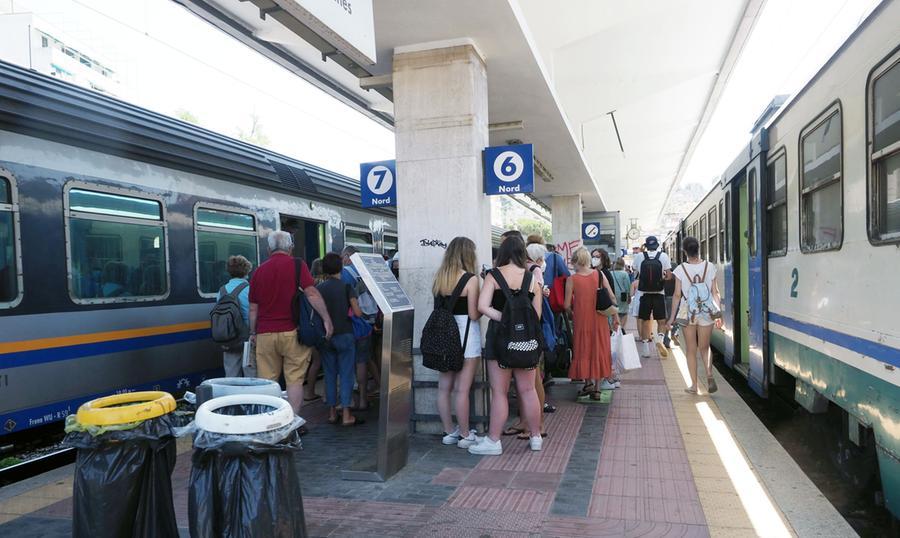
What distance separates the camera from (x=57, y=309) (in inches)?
209

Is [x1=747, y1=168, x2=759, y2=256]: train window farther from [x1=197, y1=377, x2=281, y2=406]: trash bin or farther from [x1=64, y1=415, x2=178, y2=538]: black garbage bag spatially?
[x1=64, y1=415, x2=178, y2=538]: black garbage bag

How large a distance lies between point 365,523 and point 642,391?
15.3 feet

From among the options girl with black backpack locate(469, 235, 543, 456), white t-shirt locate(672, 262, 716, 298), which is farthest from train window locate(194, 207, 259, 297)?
white t-shirt locate(672, 262, 716, 298)

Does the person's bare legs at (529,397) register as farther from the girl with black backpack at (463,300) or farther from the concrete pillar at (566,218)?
the concrete pillar at (566,218)

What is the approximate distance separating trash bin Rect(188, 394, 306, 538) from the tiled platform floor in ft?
A: 3.88

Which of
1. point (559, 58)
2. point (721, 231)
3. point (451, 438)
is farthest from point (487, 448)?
point (559, 58)

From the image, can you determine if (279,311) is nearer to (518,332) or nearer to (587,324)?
(518,332)

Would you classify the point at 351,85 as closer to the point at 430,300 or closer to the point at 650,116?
the point at 430,300

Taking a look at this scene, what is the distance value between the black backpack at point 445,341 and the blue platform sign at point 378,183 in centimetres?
317

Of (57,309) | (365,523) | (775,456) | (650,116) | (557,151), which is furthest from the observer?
(650,116)

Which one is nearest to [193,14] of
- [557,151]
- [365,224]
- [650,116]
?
[365,224]

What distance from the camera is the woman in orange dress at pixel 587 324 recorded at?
6.69 metres

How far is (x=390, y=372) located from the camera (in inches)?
→ 181

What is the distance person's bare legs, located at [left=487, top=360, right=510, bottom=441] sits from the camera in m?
5.08
